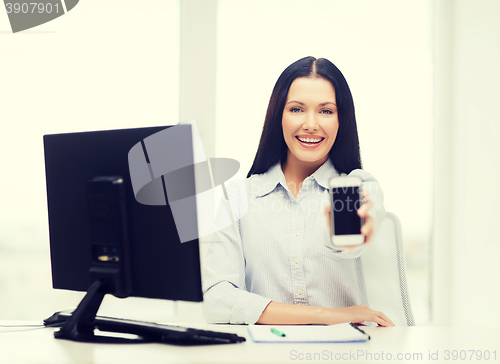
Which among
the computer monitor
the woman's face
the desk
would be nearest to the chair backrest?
the desk

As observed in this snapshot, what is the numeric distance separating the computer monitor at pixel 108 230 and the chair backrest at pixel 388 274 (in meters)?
0.65

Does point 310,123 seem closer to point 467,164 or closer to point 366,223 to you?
point 366,223

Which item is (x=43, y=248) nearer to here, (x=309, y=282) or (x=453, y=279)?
(x=309, y=282)

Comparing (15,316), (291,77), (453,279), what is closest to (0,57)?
(15,316)

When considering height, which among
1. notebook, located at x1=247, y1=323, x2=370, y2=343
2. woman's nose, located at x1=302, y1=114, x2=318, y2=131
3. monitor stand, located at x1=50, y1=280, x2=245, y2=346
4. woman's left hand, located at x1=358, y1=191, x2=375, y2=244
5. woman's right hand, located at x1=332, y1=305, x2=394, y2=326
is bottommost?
woman's right hand, located at x1=332, y1=305, x2=394, y2=326

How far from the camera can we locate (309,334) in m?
0.92

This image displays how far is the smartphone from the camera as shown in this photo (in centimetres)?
99

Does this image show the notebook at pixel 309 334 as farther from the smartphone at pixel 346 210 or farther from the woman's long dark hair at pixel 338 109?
the woman's long dark hair at pixel 338 109

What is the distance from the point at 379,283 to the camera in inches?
49.9

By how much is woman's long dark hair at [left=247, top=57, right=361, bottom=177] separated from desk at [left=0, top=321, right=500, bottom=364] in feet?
2.32

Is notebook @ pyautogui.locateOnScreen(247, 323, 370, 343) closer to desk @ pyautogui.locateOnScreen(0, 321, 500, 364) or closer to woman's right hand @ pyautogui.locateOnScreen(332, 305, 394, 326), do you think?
desk @ pyautogui.locateOnScreen(0, 321, 500, 364)

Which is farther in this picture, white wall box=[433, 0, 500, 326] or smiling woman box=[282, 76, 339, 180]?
white wall box=[433, 0, 500, 326]

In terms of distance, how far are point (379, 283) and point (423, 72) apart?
1.49 metres

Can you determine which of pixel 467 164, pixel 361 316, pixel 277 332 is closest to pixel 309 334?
pixel 277 332
